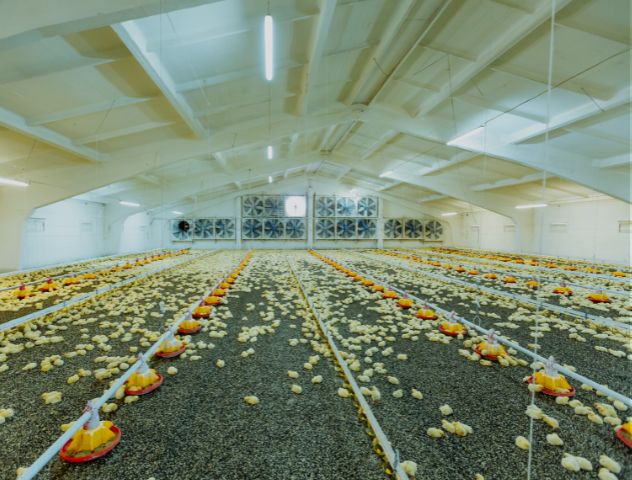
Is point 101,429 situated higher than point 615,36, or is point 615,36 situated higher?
point 615,36

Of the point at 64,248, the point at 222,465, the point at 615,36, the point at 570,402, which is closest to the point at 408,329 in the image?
the point at 570,402

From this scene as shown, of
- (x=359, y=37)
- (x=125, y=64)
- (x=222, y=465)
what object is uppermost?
(x=359, y=37)

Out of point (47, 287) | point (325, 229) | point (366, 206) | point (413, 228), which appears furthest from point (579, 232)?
point (47, 287)

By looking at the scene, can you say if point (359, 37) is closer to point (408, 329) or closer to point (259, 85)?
point (259, 85)

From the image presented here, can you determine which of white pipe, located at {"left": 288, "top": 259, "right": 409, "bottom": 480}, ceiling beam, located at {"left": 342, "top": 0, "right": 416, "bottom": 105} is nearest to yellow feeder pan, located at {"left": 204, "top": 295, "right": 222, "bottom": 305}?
white pipe, located at {"left": 288, "top": 259, "right": 409, "bottom": 480}

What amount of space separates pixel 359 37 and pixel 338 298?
430 centimetres

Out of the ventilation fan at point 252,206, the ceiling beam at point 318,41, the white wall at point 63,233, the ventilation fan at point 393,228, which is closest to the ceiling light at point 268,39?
the ceiling beam at point 318,41

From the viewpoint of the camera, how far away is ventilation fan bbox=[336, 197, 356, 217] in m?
17.1

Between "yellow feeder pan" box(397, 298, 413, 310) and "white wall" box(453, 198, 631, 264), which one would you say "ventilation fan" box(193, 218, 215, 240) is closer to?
"yellow feeder pan" box(397, 298, 413, 310)

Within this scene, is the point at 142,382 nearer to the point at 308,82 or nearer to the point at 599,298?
the point at 308,82

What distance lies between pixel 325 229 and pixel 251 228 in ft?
14.0

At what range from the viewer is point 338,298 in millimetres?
4711

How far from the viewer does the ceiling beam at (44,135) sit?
14.8ft

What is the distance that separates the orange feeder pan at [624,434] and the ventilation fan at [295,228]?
51.2ft
